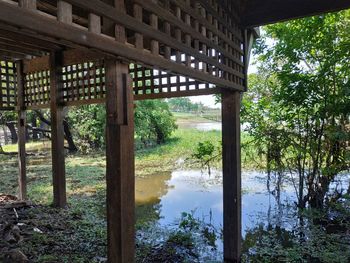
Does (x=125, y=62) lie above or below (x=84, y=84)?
below

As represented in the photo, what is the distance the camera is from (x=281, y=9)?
2736 mm

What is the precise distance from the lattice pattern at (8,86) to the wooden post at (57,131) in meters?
1.01

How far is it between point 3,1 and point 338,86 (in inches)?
175

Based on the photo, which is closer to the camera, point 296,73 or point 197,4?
point 197,4

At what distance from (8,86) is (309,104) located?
4959 millimetres

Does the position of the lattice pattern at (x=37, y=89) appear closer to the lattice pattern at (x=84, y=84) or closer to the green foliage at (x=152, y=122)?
the lattice pattern at (x=84, y=84)

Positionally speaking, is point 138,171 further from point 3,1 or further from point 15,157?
point 3,1

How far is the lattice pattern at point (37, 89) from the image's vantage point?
15.9 feet

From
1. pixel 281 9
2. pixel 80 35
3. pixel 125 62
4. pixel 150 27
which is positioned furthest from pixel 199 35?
pixel 80 35

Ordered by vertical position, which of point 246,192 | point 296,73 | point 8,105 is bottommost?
point 246,192

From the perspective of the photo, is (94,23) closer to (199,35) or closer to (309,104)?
(199,35)

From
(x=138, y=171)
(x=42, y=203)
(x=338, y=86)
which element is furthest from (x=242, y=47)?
(x=138, y=171)

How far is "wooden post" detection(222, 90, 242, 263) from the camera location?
3102 millimetres

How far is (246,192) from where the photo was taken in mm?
6012
